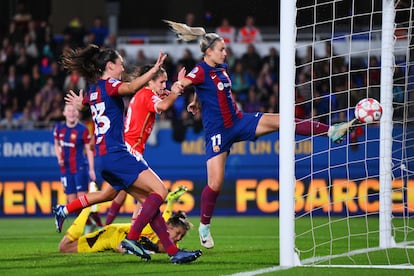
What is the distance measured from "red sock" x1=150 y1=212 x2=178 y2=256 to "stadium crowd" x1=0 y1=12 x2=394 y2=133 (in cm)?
937

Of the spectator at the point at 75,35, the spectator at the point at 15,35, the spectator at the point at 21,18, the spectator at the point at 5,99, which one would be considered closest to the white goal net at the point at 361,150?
the spectator at the point at 75,35

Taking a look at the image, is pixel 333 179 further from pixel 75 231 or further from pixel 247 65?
pixel 75 231

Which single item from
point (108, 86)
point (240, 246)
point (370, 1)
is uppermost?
point (370, 1)

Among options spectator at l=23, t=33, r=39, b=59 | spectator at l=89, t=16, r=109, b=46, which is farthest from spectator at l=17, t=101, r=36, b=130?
spectator at l=89, t=16, r=109, b=46

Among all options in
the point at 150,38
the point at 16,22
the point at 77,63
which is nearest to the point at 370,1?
the point at 77,63

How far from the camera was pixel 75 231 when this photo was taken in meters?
9.52

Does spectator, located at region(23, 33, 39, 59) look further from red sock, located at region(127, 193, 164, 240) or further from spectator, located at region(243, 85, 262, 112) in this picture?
red sock, located at region(127, 193, 164, 240)

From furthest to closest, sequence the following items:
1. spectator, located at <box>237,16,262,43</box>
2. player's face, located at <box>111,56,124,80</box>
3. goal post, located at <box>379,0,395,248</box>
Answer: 1. spectator, located at <box>237,16,262,43</box>
2. goal post, located at <box>379,0,395,248</box>
3. player's face, located at <box>111,56,124,80</box>

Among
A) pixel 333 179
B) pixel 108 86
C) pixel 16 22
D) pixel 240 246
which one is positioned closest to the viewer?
pixel 108 86

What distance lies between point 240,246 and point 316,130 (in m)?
1.83

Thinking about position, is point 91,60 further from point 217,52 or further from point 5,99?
point 5,99

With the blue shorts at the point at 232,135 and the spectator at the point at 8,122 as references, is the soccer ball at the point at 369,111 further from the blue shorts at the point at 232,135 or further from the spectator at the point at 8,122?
the spectator at the point at 8,122

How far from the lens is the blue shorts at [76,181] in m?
14.6

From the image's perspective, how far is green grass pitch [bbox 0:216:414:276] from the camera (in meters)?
7.57
